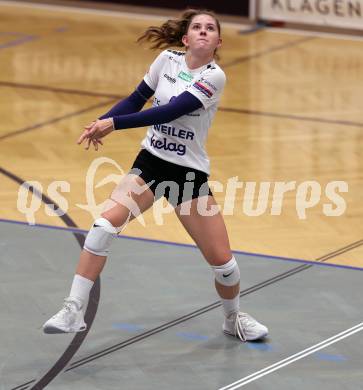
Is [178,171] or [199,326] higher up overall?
[178,171]

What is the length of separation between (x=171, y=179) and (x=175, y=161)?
4.1 inches

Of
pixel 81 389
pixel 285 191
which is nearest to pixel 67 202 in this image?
pixel 285 191

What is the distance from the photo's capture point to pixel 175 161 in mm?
6793

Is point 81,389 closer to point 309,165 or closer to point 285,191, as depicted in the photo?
point 285,191

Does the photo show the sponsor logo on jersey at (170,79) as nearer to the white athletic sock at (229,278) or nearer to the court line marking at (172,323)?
the white athletic sock at (229,278)

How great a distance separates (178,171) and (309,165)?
3966mm

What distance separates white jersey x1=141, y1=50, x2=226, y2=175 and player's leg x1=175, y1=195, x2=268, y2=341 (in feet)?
0.84

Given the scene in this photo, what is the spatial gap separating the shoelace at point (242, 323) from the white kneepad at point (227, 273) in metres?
0.22

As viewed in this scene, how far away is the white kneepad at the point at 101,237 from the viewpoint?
21.8 feet

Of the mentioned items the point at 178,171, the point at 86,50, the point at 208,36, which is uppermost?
the point at 208,36

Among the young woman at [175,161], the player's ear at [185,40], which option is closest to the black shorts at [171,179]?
the young woman at [175,161]

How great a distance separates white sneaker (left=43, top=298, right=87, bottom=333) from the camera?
6605 millimetres

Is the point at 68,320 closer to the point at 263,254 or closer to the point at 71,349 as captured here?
the point at 71,349

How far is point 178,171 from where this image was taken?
22.4 ft
